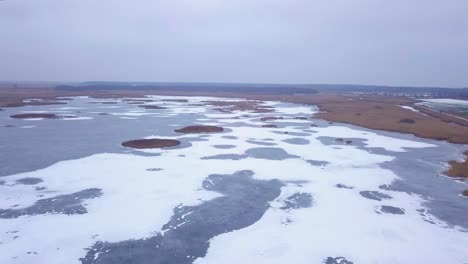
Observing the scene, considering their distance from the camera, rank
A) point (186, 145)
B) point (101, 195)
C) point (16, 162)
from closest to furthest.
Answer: point (101, 195), point (16, 162), point (186, 145)

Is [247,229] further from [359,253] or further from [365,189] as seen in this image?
[365,189]

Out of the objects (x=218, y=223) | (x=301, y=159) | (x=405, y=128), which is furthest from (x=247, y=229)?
(x=405, y=128)

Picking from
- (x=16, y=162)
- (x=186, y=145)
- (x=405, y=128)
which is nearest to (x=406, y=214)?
(x=186, y=145)

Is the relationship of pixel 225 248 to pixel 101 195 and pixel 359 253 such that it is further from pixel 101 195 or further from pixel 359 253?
pixel 101 195

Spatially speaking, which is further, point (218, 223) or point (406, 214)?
point (406, 214)

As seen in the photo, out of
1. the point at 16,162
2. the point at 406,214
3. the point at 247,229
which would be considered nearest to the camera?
the point at 247,229

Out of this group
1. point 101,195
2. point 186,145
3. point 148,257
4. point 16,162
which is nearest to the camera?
point 148,257
